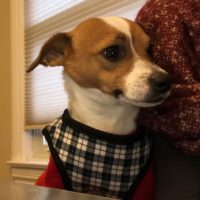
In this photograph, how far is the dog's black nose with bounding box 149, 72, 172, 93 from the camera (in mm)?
946

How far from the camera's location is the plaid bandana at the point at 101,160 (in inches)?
42.0

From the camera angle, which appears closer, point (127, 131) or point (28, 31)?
point (127, 131)

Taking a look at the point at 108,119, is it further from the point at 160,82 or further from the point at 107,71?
the point at 160,82

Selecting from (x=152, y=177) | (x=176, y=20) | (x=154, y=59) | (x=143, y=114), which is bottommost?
(x=152, y=177)

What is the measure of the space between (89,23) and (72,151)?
14.7 inches

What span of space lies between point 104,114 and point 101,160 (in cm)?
16

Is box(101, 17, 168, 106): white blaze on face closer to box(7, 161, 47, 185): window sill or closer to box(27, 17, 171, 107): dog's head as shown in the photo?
box(27, 17, 171, 107): dog's head

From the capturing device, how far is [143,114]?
107cm

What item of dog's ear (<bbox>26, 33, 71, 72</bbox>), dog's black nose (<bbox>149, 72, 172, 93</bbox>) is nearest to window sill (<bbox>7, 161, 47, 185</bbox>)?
dog's ear (<bbox>26, 33, 71, 72</bbox>)

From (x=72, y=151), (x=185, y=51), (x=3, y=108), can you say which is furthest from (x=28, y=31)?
(x=185, y=51)

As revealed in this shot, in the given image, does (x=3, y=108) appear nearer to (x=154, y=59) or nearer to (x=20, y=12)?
(x=20, y=12)

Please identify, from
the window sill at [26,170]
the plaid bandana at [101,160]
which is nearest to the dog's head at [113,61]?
the plaid bandana at [101,160]

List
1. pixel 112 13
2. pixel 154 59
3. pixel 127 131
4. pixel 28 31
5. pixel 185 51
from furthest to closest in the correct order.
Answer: pixel 28 31 → pixel 112 13 → pixel 127 131 → pixel 154 59 → pixel 185 51

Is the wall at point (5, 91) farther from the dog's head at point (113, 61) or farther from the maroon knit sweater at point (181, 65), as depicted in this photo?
the maroon knit sweater at point (181, 65)
